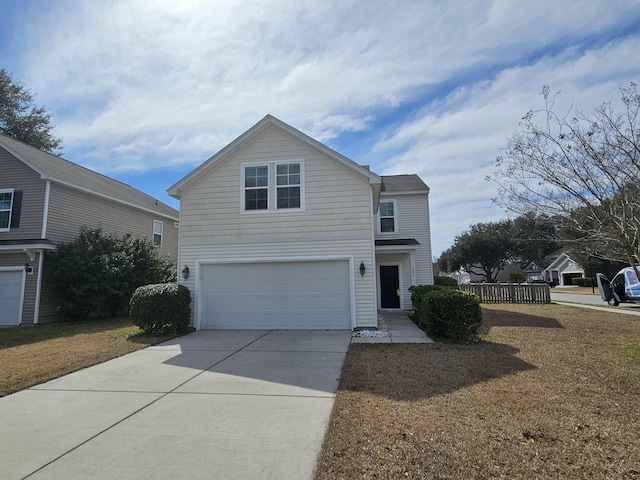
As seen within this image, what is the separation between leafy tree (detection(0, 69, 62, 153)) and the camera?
28.6 meters

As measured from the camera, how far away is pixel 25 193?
1438 cm

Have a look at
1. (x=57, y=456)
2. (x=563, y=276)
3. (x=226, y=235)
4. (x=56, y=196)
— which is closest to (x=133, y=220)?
(x=56, y=196)

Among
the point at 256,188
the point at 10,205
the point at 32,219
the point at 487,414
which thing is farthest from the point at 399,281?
the point at 10,205

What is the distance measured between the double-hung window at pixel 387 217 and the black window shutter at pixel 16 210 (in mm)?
15110

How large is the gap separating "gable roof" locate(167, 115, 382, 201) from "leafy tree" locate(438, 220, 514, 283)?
133 ft

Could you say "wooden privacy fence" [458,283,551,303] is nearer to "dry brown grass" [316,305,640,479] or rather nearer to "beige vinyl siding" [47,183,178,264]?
"dry brown grass" [316,305,640,479]

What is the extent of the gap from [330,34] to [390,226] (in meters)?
10.8

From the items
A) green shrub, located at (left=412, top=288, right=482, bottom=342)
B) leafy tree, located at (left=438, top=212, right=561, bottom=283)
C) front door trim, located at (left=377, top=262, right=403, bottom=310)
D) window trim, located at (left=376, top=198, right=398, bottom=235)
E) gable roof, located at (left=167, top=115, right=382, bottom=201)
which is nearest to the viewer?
green shrub, located at (left=412, top=288, right=482, bottom=342)

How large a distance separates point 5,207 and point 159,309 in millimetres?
9464

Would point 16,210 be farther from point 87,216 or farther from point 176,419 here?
point 176,419

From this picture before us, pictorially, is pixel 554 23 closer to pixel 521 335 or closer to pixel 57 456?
pixel 521 335

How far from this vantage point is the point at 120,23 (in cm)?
816

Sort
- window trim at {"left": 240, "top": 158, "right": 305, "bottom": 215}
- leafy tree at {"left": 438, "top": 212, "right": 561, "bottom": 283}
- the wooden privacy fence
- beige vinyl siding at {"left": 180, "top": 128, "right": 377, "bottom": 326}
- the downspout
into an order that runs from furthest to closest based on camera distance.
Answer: leafy tree at {"left": 438, "top": 212, "right": 561, "bottom": 283}, the wooden privacy fence, the downspout, window trim at {"left": 240, "top": 158, "right": 305, "bottom": 215}, beige vinyl siding at {"left": 180, "top": 128, "right": 377, "bottom": 326}

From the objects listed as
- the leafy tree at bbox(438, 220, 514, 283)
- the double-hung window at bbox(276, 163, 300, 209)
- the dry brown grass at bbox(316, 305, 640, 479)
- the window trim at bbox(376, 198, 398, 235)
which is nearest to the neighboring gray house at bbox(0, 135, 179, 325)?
the double-hung window at bbox(276, 163, 300, 209)
